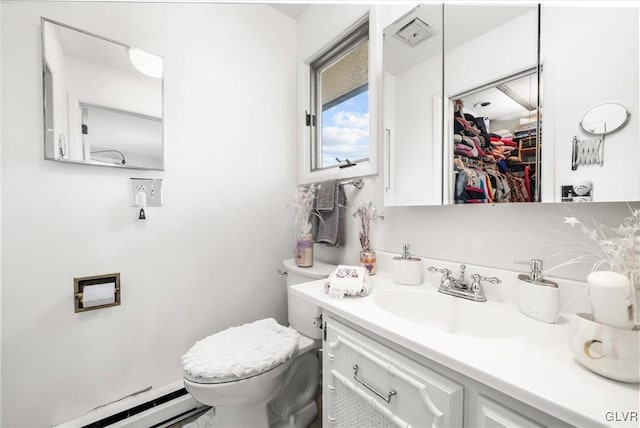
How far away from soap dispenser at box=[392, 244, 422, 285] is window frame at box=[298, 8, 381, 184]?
47 centimetres

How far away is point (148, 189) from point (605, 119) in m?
1.69

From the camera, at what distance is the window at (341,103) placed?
144cm

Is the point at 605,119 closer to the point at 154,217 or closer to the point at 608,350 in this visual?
the point at 608,350

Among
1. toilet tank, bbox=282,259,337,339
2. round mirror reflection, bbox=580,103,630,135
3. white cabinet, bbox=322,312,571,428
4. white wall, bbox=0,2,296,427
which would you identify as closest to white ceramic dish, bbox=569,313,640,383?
white cabinet, bbox=322,312,571,428

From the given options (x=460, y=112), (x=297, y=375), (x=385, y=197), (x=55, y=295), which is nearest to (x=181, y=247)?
(x=55, y=295)

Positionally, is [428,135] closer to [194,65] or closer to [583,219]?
[583,219]

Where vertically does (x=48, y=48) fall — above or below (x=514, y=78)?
above

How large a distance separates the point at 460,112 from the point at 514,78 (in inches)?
6.8

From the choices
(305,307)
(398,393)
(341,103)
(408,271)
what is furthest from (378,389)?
(341,103)

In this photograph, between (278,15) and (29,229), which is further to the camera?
(278,15)

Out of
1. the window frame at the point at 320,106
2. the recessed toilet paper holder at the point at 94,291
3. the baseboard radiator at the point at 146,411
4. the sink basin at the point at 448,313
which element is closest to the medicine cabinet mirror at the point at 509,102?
the window frame at the point at 320,106

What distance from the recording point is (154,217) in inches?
49.6

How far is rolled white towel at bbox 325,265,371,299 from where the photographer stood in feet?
2.81

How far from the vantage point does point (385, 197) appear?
1.19 m
